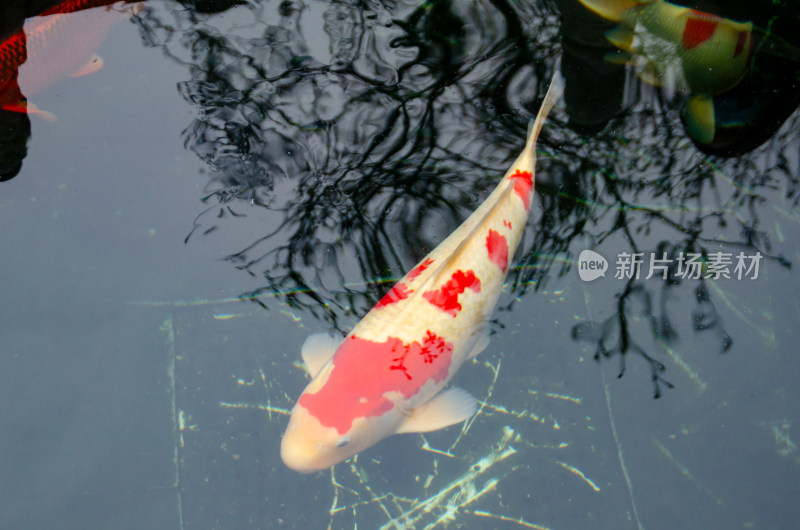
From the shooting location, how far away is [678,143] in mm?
3633

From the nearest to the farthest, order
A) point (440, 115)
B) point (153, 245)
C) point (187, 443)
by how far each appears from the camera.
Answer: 1. point (187, 443)
2. point (153, 245)
3. point (440, 115)

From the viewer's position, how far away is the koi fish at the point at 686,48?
3846 millimetres

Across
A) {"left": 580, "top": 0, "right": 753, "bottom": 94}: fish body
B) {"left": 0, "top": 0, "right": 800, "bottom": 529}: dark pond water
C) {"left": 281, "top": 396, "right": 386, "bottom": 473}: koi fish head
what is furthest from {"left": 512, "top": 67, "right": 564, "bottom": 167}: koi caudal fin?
{"left": 281, "top": 396, "right": 386, "bottom": 473}: koi fish head

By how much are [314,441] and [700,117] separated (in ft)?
10.4

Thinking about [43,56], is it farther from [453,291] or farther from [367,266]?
[453,291]

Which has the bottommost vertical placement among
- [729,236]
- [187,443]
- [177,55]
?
[187,443]

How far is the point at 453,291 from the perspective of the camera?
101 inches

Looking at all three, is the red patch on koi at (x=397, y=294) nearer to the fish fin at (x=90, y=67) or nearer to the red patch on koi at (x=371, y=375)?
the red patch on koi at (x=371, y=375)

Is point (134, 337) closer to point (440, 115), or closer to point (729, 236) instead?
point (440, 115)

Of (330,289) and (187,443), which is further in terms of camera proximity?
(330,289)

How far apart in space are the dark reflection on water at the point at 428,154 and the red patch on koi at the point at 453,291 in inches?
19.6

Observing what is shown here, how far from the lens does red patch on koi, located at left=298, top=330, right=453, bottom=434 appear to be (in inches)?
89.7

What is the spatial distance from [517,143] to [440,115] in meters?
0.51

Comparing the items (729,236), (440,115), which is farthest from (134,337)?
(729,236)
